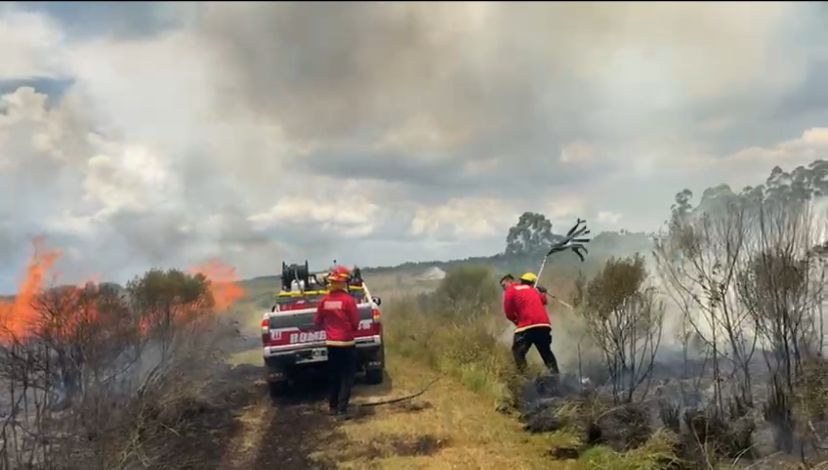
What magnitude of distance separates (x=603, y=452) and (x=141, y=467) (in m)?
4.59

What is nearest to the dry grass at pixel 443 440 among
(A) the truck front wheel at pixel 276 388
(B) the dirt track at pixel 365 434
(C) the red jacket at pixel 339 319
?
(B) the dirt track at pixel 365 434

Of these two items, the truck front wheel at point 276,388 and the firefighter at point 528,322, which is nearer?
the firefighter at point 528,322

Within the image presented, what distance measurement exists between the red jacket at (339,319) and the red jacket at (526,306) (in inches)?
95.5

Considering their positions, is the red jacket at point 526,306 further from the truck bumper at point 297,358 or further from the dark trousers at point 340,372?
the dark trousers at point 340,372

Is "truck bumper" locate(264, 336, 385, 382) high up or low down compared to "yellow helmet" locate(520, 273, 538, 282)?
down

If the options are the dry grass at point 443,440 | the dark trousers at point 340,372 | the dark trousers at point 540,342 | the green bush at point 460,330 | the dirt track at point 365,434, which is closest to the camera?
the dry grass at point 443,440

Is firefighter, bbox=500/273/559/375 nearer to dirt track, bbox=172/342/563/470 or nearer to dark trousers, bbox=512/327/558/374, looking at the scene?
dark trousers, bbox=512/327/558/374

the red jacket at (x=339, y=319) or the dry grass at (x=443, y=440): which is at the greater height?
the red jacket at (x=339, y=319)

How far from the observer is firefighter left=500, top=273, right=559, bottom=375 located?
36.1ft

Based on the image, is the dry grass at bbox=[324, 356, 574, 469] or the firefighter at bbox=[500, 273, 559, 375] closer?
the dry grass at bbox=[324, 356, 574, 469]

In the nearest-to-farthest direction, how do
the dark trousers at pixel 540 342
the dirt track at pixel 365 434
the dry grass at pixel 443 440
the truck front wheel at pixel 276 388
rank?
1. the dry grass at pixel 443 440
2. the dirt track at pixel 365 434
3. the dark trousers at pixel 540 342
4. the truck front wheel at pixel 276 388

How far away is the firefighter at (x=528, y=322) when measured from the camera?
1101 cm

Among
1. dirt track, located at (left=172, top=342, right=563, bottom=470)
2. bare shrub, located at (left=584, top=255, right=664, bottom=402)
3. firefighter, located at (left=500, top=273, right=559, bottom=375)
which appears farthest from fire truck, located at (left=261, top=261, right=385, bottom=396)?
bare shrub, located at (left=584, top=255, right=664, bottom=402)

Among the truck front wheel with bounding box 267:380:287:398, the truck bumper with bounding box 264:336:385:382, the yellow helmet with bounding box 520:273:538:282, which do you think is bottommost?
the truck front wheel with bounding box 267:380:287:398
